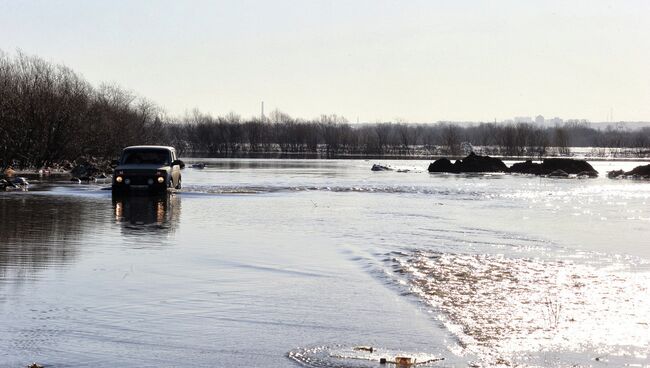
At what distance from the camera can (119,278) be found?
13742 millimetres

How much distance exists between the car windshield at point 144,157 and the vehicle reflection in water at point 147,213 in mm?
1424

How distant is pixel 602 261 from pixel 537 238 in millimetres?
4492

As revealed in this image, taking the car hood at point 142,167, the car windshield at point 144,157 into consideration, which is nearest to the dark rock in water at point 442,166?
the car windshield at point 144,157

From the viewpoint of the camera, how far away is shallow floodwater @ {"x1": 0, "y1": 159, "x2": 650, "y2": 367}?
30.7ft

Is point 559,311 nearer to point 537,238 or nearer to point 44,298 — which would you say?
point 44,298

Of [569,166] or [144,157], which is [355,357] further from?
[569,166]

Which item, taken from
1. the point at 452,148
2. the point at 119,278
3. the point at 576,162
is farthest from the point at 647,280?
the point at 452,148

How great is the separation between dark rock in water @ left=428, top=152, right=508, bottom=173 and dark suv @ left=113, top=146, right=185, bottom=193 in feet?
142

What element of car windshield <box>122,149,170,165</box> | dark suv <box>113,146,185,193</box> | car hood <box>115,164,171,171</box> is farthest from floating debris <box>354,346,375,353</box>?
car windshield <box>122,149,170,165</box>

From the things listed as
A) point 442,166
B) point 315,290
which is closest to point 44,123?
point 442,166

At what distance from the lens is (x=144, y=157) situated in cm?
3531

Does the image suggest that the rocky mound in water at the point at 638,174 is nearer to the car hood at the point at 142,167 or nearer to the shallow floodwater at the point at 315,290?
the car hood at the point at 142,167

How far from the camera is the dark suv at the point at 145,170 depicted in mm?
34000

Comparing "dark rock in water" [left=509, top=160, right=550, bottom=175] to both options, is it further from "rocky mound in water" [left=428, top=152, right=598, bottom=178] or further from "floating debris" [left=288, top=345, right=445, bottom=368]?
"floating debris" [left=288, top=345, right=445, bottom=368]
